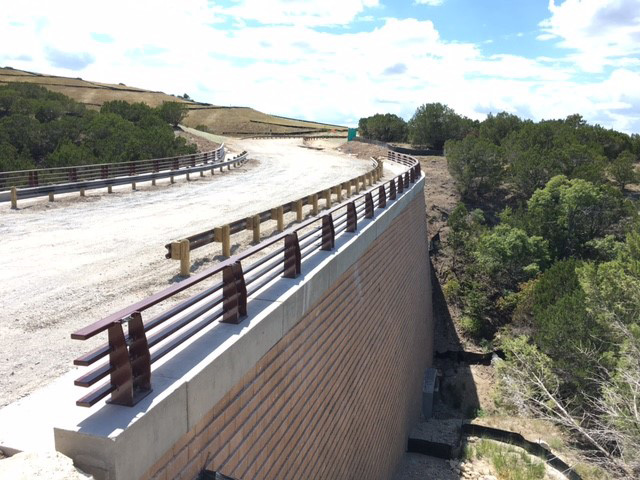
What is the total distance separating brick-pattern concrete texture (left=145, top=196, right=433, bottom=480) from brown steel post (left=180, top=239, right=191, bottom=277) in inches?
106

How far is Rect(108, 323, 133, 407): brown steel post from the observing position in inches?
163

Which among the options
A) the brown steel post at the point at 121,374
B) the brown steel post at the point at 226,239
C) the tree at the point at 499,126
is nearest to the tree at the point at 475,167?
the tree at the point at 499,126

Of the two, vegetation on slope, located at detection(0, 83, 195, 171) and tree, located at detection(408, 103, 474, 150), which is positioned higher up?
tree, located at detection(408, 103, 474, 150)

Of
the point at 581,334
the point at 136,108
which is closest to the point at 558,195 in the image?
the point at 581,334

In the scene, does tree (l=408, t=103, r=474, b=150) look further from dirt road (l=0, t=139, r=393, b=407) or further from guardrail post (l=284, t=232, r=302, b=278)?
guardrail post (l=284, t=232, r=302, b=278)

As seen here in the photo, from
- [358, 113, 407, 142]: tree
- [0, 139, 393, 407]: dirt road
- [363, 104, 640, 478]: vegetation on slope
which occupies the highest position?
Answer: [358, 113, 407, 142]: tree

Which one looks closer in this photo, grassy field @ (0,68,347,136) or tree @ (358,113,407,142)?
tree @ (358,113,407,142)

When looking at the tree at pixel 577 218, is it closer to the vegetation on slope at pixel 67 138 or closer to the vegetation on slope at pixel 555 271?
the vegetation on slope at pixel 555 271

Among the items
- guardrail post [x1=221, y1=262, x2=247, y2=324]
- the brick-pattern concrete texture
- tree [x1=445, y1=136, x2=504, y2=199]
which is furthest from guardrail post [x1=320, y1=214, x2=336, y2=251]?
tree [x1=445, y1=136, x2=504, y2=199]

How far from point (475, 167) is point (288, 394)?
146 ft

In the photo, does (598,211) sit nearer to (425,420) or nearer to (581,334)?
(581,334)

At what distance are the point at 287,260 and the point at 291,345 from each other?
129cm

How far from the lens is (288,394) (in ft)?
24.0

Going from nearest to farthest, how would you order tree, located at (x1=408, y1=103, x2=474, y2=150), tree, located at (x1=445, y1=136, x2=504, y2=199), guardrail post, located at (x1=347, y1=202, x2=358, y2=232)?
guardrail post, located at (x1=347, y1=202, x2=358, y2=232)
tree, located at (x1=445, y1=136, x2=504, y2=199)
tree, located at (x1=408, y1=103, x2=474, y2=150)
